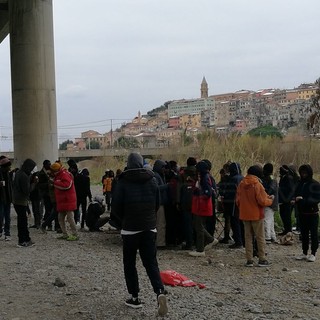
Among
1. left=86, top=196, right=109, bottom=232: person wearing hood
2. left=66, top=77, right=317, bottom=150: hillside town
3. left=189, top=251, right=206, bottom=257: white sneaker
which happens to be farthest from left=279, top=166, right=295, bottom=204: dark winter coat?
left=66, top=77, right=317, bottom=150: hillside town

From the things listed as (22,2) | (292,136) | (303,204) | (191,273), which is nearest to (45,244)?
(191,273)

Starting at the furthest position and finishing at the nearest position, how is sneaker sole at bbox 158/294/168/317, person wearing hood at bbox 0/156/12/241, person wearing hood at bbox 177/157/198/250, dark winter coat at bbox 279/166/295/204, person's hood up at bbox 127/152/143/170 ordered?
dark winter coat at bbox 279/166/295/204, person wearing hood at bbox 0/156/12/241, person wearing hood at bbox 177/157/198/250, person's hood up at bbox 127/152/143/170, sneaker sole at bbox 158/294/168/317

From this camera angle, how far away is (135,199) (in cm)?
651

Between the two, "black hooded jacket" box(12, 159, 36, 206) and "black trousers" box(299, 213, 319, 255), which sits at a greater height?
"black hooded jacket" box(12, 159, 36, 206)

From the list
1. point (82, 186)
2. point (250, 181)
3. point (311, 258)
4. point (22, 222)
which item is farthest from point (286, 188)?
point (22, 222)

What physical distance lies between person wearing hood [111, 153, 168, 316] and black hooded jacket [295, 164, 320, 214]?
4165 mm

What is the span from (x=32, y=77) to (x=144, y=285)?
12719 millimetres

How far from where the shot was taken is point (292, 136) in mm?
33125

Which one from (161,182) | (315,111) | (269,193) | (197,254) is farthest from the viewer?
(315,111)

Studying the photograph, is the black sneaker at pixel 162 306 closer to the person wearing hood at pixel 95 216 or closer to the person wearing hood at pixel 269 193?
the person wearing hood at pixel 269 193

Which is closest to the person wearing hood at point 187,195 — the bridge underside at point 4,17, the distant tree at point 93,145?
the bridge underside at point 4,17

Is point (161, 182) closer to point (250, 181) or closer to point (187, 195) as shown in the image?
point (187, 195)

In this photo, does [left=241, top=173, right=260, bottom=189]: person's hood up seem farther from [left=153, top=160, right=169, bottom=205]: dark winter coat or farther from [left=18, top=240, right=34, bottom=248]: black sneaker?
[left=18, top=240, right=34, bottom=248]: black sneaker

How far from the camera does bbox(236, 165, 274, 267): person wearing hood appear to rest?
9469 millimetres
